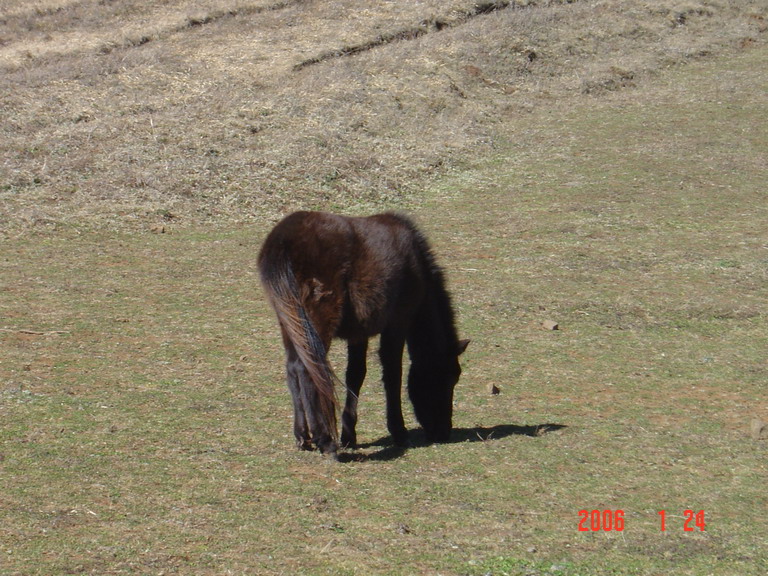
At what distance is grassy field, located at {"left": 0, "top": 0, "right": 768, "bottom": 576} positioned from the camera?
4.69 metres

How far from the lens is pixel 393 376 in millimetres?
6105

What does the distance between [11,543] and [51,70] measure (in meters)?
14.2

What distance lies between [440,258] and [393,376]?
204 inches

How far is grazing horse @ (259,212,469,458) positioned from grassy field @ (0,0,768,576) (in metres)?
0.33

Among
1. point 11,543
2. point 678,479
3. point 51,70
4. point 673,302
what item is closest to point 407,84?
point 51,70

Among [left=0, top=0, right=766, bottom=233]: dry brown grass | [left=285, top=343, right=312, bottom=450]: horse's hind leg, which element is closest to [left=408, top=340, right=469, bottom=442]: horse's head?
[left=285, top=343, right=312, bottom=450]: horse's hind leg

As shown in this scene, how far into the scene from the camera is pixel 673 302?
32.7ft

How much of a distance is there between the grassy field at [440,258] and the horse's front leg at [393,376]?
226 mm
